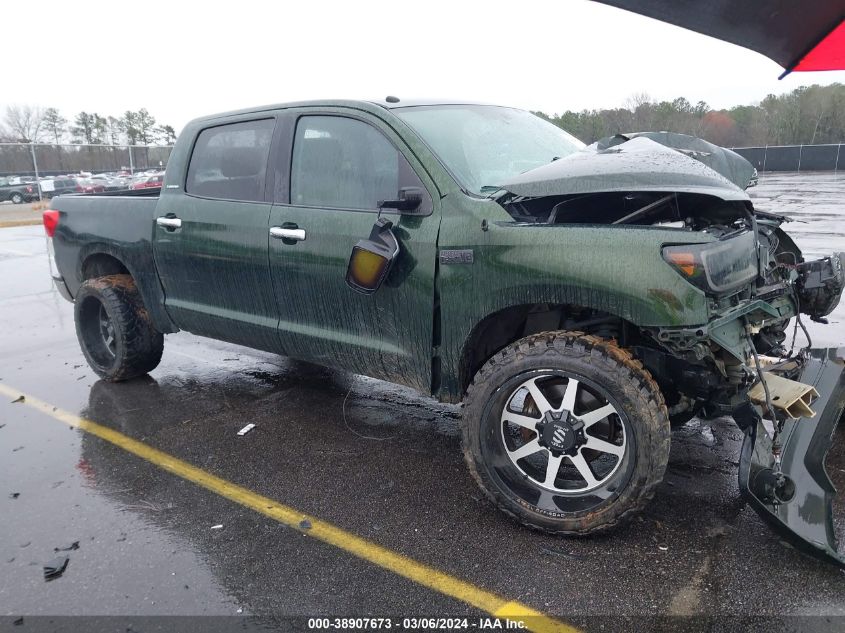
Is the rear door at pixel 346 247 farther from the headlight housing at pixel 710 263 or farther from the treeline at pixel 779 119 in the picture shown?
the treeline at pixel 779 119

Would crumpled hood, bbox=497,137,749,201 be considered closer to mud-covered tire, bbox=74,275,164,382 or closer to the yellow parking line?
the yellow parking line

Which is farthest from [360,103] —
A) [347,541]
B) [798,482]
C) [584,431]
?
[798,482]

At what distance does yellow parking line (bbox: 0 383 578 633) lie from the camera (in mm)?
2443

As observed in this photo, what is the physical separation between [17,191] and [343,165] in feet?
96.6

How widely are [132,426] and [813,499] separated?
3.81 m

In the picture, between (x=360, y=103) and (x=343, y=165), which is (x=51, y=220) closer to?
(x=343, y=165)

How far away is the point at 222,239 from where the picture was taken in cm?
403

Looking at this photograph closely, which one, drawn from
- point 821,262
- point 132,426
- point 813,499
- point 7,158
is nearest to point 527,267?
point 813,499

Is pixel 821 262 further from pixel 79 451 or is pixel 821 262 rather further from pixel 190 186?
pixel 79 451

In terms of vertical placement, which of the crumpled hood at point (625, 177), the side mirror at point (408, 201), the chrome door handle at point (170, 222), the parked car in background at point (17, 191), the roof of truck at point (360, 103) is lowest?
the parked car in background at point (17, 191)

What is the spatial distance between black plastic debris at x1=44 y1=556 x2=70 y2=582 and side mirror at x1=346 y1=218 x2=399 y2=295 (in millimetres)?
1784

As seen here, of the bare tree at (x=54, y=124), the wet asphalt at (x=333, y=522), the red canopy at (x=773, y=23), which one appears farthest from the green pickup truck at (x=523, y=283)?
the bare tree at (x=54, y=124)

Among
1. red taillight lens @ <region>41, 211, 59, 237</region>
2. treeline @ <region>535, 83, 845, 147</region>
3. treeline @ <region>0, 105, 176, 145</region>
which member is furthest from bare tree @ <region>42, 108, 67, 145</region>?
red taillight lens @ <region>41, 211, 59, 237</region>

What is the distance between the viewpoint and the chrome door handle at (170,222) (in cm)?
428
